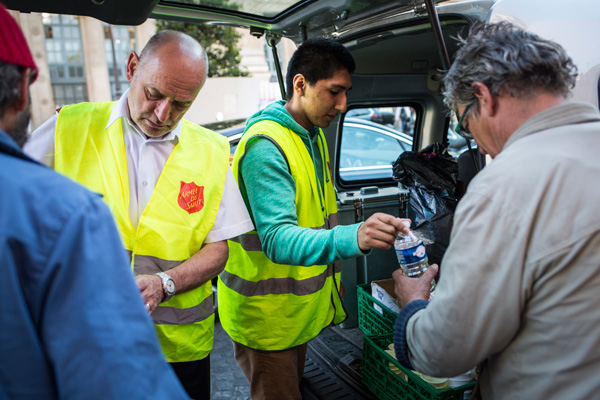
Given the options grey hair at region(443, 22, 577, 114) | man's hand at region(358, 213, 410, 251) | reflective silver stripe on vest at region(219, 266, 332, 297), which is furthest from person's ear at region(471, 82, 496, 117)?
reflective silver stripe on vest at region(219, 266, 332, 297)

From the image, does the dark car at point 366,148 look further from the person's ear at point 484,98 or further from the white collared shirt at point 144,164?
the person's ear at point 484,98

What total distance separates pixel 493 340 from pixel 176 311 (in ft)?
4.22

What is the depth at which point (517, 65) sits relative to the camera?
1324 mm

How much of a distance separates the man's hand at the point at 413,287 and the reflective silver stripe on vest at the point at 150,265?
3.02 ft

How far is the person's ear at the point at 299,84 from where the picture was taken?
93.3 inches

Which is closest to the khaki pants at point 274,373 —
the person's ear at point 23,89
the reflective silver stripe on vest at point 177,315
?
the reflective silver stripe on vest at point 177,315

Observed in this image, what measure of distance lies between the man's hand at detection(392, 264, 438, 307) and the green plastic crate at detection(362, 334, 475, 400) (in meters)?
0.45

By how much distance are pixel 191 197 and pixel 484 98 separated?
3.96 feet

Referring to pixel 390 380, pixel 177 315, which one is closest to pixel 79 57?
pixel 177 315

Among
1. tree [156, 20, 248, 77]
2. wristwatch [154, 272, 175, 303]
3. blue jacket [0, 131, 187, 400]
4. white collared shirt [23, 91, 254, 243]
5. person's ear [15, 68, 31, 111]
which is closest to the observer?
blue jacket [0, 131, 187, 400]

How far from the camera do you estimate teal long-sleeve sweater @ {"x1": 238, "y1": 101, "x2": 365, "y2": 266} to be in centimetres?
184

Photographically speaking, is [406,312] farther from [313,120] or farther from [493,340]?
[313,120]

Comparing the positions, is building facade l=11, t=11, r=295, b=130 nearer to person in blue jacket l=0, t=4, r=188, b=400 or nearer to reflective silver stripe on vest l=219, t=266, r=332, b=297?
reflective silver stripe on vest l=219, t=266, r=332, b=297

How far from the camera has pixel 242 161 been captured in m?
2.21
